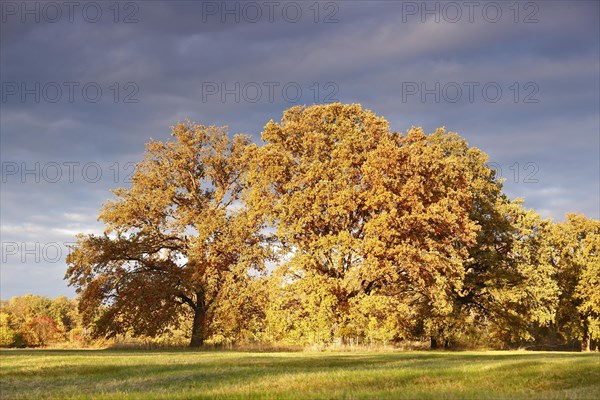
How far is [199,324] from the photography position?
4500 cm

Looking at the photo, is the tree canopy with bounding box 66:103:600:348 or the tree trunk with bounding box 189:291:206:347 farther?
the tree trunk with bounding box 189:291:206:347

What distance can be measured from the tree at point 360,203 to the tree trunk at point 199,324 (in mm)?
10755

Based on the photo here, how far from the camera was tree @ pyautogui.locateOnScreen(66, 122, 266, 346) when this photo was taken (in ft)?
140

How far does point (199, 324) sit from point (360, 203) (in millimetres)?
16684

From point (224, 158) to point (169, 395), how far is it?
34858 millimetres

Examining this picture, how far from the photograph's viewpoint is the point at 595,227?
6078 centimetres

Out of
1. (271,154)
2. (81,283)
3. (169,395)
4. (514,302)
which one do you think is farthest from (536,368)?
(81,283)

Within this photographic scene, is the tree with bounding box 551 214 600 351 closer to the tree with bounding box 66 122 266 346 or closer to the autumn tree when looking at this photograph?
the autumn tree

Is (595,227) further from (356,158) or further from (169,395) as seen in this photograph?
(169,395)

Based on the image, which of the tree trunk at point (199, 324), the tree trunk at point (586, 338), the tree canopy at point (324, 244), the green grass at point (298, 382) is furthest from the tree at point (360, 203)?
the tree trunk at point (586, 338)

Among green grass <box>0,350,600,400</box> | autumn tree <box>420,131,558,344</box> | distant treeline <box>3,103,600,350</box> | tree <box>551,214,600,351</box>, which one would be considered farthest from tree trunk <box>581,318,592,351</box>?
green grass <box>0,350,600,400</box>

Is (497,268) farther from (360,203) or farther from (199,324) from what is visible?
(199,324)

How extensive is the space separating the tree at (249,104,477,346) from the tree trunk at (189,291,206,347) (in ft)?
35.3

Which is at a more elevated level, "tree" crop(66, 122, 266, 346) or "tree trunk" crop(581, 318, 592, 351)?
"tree" crop(66, 122, 266, 346)
